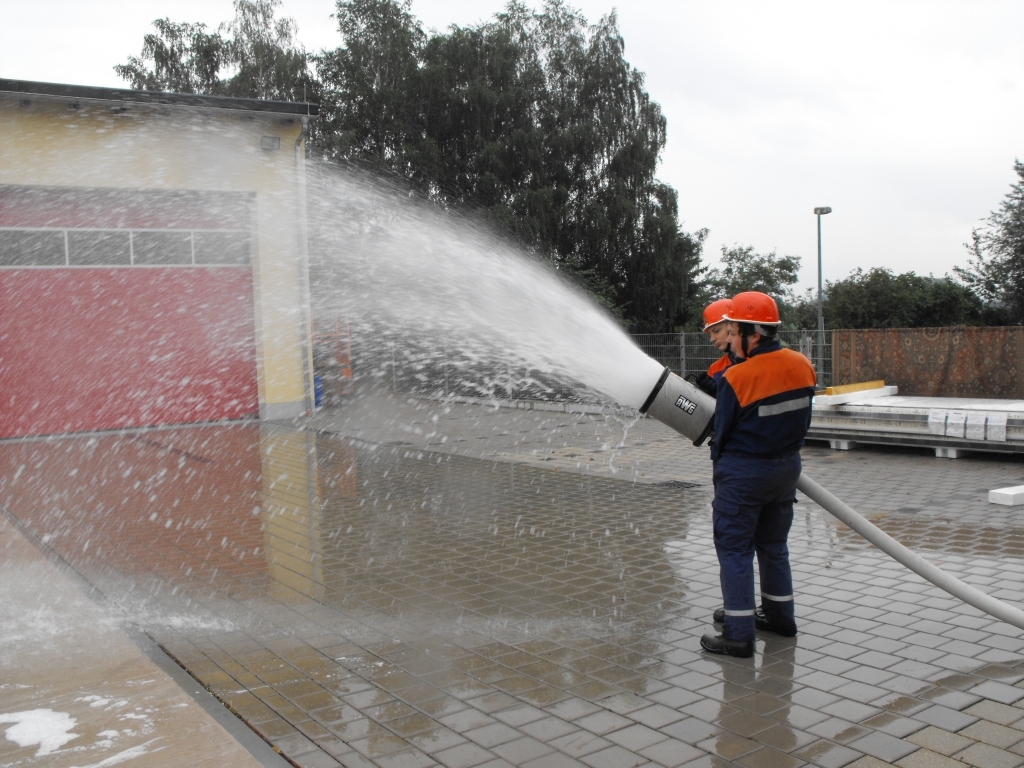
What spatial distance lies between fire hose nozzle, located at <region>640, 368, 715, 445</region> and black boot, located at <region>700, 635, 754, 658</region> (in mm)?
985

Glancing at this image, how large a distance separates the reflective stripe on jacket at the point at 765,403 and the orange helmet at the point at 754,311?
111 mm

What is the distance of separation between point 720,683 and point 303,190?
49.2 ft

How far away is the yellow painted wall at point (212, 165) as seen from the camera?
48.1ft

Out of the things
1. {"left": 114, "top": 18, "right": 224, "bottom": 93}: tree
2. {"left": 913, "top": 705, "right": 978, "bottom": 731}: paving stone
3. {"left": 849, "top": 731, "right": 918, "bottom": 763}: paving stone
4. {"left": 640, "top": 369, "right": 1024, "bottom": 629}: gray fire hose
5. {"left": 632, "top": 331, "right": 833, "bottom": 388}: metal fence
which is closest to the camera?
{"left": 849, "top": 731, "right": 918, "bottom": 763}: paving stone

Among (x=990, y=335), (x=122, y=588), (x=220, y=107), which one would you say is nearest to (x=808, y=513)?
(x=122, y=588)

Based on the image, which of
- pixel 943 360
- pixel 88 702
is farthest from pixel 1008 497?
pixel 88 702

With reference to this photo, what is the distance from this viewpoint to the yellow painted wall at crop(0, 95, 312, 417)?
1466 cm

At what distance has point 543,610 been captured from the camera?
526cm

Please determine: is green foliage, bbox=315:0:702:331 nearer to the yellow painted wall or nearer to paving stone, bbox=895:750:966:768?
the yellow painted wall

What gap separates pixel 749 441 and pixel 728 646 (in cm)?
99

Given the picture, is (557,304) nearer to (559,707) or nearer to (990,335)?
(559,707)

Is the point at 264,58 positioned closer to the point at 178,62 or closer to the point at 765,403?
the point at 178,62

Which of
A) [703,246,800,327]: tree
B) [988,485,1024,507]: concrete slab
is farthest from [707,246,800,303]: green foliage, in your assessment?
[988,485,1024,507]: concrete slab

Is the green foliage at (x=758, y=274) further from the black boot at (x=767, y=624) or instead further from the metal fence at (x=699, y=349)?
the black boot at (x=767, y=624)
